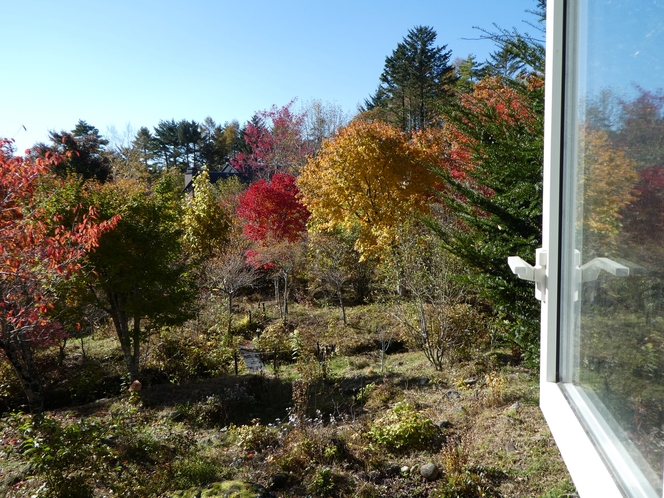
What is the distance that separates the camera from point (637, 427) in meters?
0.72

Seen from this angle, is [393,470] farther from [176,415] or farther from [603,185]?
[603,185]

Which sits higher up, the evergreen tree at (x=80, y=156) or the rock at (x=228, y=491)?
the evergreen tree at (x=80, y=156)

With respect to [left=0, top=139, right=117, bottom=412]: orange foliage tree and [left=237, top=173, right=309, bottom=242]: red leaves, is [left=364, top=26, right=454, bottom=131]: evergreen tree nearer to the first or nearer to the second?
[left=237, top=173, right=309, bottom=242]: red leaves

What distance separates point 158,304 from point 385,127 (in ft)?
24.9

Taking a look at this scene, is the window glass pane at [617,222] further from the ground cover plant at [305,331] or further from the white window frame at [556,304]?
the ground cover plant at [305,331]

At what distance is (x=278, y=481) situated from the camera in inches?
167

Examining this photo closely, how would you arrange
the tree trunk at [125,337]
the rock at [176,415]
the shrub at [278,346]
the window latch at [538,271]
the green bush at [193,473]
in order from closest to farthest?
the window latch at [538,271] → the green bush at [193,473] → the rock at [176,415] → the tree trunk at [125,337] → the shrub at [278,346]

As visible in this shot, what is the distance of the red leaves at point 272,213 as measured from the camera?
1462 cm

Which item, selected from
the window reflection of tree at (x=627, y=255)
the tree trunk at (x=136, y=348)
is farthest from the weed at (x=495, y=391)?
the tree trunk at (x=136, y=348)

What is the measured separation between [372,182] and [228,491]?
30.4 feet

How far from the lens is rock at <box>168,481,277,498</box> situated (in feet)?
12.3

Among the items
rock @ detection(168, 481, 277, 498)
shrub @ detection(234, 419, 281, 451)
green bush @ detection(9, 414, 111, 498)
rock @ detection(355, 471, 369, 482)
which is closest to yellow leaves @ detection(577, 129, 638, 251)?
rock @ detection(168, 481, 277, 498)

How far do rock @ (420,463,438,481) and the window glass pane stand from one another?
3526 mm

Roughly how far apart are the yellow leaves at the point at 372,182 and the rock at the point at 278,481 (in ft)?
25.1
